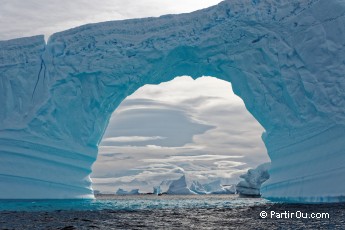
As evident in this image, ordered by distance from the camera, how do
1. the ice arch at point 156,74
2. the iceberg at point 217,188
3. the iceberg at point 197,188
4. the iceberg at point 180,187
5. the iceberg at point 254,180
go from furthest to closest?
1. the iceberg at point 197,188
2. the iceberg at point 217,188
3. the iceberg at point 180,187
4. the iceberg at point 254,180
5. the ice arch at point 156,74

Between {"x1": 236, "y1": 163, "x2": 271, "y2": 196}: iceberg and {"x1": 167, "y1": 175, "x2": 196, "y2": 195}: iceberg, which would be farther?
{"x1": 167, "y1": 175, "x2": 196, "y2": 195}: iceberg

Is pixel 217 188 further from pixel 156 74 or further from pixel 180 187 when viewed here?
pixel 156 74

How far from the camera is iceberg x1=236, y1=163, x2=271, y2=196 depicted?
108ft

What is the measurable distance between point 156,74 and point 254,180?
45.4 ft

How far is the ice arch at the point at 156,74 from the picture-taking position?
19.0 m

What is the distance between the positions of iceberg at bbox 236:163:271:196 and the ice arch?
11605 millimetres

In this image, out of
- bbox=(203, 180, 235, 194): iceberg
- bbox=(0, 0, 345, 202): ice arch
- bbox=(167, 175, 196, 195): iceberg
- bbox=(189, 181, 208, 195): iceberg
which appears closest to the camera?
bbox=(0, 0, 345, 202): ice arch

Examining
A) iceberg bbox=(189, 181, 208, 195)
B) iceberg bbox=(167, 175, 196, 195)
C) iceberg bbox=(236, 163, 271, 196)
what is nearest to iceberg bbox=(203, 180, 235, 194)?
iceberg bbox=(189, 181, 208, 195)

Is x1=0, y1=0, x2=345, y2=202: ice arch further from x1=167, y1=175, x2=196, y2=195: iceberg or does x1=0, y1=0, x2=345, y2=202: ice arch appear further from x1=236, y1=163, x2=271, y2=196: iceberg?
x1=167, y1=175, x2=196, y2=195: iceberg

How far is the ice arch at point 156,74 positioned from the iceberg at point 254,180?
11605mm

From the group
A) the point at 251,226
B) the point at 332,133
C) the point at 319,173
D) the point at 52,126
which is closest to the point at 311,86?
the point at 332,133

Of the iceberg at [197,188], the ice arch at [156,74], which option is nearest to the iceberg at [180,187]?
the iceberg at [197,188]

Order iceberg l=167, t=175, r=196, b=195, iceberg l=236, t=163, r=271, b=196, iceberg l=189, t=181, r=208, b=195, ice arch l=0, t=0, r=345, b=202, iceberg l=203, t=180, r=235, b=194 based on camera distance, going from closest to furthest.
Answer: ice arch l=0, t=0, r=345, b=202 → iceberg l=236, t=163, r=271, b=196 → iceberg l=167, t=175, r=196, b=195 → iceberg l=203, t=180, r=235, b=194 → iceberg l=189, t=181, r=208, b=195

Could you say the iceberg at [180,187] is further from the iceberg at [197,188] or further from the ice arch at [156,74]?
the ice arch at [156,74]
